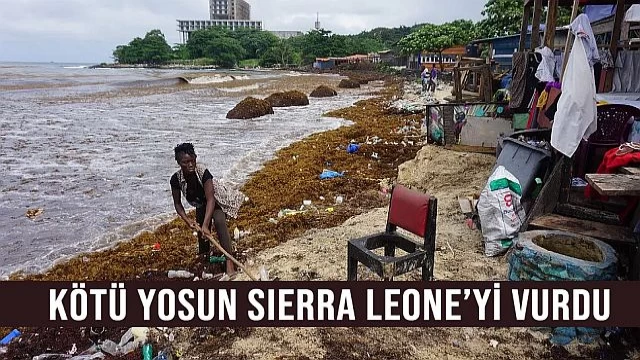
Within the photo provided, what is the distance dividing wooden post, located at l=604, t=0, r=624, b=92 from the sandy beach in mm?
2180

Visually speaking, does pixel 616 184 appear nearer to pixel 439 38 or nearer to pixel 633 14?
pixel 633 14

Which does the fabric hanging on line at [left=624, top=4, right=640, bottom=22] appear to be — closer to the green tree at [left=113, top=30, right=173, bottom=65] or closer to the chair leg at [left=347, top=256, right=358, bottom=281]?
the chair leg at [left=347, top=256, right=358, bottom=281]

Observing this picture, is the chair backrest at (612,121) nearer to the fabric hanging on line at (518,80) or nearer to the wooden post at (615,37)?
the fabric hanging on line at (518,80)

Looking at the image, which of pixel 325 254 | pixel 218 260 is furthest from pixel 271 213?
pixel 325 254

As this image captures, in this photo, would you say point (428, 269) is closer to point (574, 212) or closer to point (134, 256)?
point (574, 212)

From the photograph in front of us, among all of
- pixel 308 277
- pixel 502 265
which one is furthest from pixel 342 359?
pixel 502 265

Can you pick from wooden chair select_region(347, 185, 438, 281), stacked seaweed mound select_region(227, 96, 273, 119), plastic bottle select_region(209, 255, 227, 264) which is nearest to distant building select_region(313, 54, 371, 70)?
stacked seaweed mound select_region(227, 96, 273, 119)

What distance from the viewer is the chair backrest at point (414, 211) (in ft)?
10.5

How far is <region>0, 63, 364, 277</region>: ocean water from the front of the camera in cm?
636

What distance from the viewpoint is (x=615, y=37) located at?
21.9 feet

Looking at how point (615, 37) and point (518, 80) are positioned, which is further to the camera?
point (518, 80)

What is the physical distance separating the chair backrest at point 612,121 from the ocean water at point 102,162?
5867 millimetres

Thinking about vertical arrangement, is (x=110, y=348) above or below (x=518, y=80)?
below

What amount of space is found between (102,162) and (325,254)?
8.17 meters
